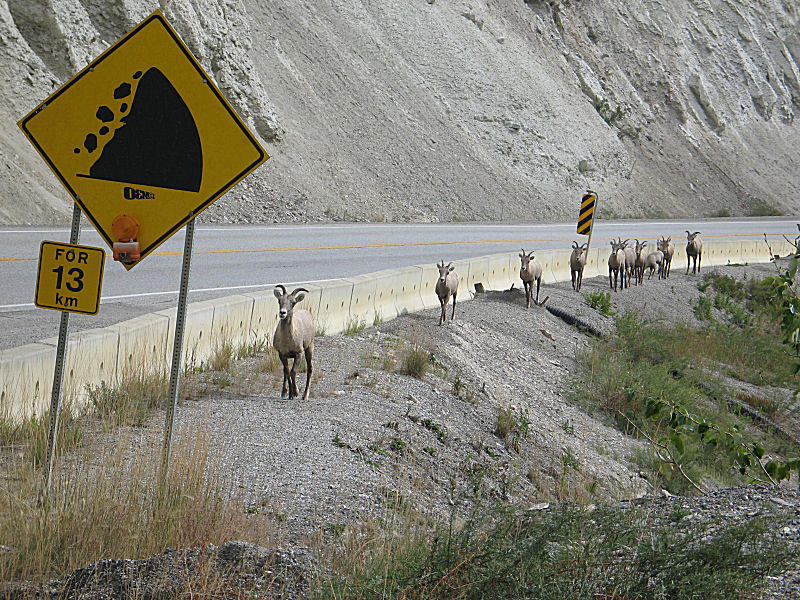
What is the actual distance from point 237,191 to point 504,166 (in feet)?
51.5

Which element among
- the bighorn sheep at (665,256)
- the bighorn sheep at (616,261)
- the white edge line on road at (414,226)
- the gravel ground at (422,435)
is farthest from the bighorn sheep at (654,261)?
the gravel ground at (422,435)

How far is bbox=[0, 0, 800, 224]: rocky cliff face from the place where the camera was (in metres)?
25.5

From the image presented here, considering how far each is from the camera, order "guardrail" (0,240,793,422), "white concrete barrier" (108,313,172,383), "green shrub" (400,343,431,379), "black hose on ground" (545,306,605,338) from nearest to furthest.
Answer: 1. "guardrail" (0,240,793,422)
2. "white concrete barrier" (108,313,172,383)
3. "green shrub" (400,343,431,379)
4. "black hose on ground" (545,306,605,338)

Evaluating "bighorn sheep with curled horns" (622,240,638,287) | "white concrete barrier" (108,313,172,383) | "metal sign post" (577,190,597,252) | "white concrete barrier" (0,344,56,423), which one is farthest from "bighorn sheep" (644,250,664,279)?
"white concrete barrier" (0,344,56,423)

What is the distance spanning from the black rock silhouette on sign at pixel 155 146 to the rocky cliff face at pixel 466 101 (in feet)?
50.9

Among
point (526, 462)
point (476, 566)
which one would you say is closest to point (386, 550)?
point (476, 566)

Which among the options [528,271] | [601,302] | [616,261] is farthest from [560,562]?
[616,261]

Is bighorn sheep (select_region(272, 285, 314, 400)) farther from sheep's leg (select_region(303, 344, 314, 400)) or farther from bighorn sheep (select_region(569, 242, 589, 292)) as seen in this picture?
bighorn sheep (select_region(569, 242, 589, 292))

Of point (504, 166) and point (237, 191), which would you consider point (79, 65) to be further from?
point (504, 166)

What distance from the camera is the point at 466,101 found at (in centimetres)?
3938

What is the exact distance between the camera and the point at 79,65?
2445 centimetres

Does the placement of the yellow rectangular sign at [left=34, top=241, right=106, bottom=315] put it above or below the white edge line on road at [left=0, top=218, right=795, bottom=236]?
below

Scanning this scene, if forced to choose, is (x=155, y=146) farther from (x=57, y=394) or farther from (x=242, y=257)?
(x=242, y=257)

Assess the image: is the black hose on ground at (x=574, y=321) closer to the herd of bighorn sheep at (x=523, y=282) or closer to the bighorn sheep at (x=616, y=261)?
the herd of bighorn sheep at (x=523, y=282)
